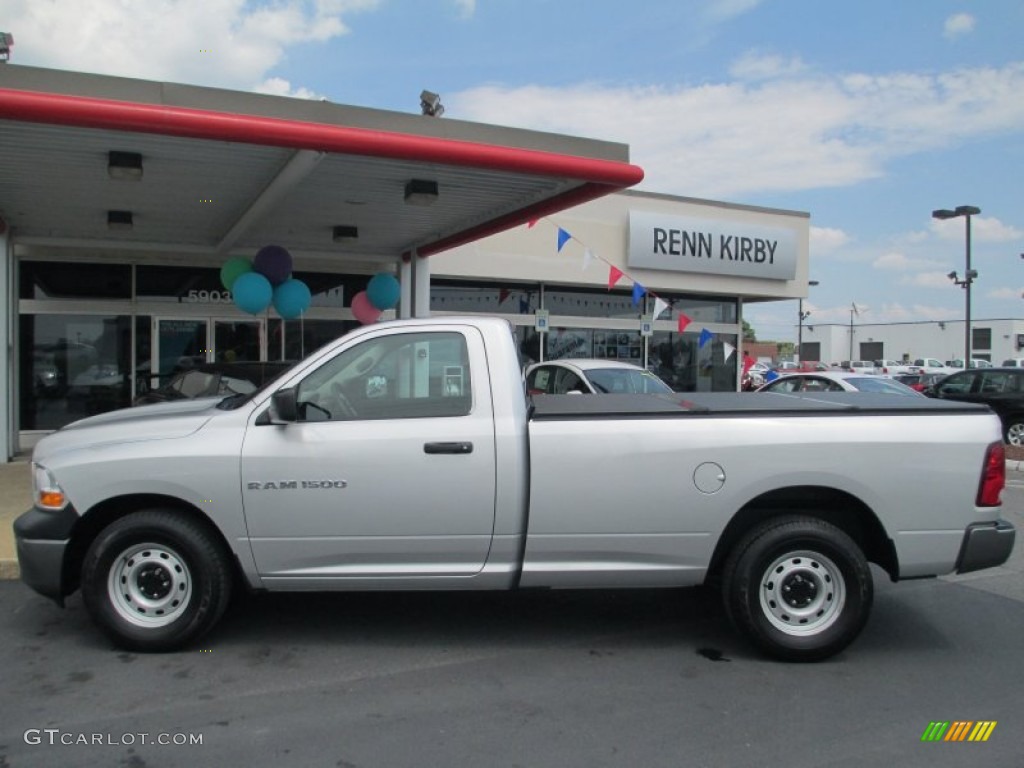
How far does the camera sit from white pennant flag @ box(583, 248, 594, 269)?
15.2 meters

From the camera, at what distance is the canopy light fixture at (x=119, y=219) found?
10.1 m

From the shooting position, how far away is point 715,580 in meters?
5.21

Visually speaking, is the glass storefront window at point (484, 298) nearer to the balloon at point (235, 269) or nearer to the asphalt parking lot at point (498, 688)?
the balloon at point (235, 269)

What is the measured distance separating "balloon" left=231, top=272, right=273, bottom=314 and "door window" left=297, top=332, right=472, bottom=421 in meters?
6.02

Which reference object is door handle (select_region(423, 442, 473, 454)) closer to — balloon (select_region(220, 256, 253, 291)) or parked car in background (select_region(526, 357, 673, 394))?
parked car in background (select_region(526, 357, 673, 394))

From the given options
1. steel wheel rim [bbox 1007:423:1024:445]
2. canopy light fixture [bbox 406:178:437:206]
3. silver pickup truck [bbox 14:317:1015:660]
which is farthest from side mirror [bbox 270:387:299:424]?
steel wheel rim [bbox 1007:423:1024:445]

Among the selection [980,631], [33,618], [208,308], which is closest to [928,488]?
[980,631]

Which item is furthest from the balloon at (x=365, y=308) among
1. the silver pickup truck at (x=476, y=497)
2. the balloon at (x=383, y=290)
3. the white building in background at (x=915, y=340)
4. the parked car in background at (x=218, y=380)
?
the white building in background at (x=915, y=340)

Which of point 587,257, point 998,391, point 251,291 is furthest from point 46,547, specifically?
point 998,391

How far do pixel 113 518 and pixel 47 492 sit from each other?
375 millimetres

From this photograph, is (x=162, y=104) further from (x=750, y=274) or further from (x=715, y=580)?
(x=750, y=274)

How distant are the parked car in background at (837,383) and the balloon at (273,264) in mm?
7680

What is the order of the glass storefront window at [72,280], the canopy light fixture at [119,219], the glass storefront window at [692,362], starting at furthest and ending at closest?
the glass storefront window at [692,362]
the glass storefront window at [72,280]
the canopy light fixture at [119,219]

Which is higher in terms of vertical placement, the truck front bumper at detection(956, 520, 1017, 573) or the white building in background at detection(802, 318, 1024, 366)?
the white building in background at detection(802, 318, 1024, 366)
